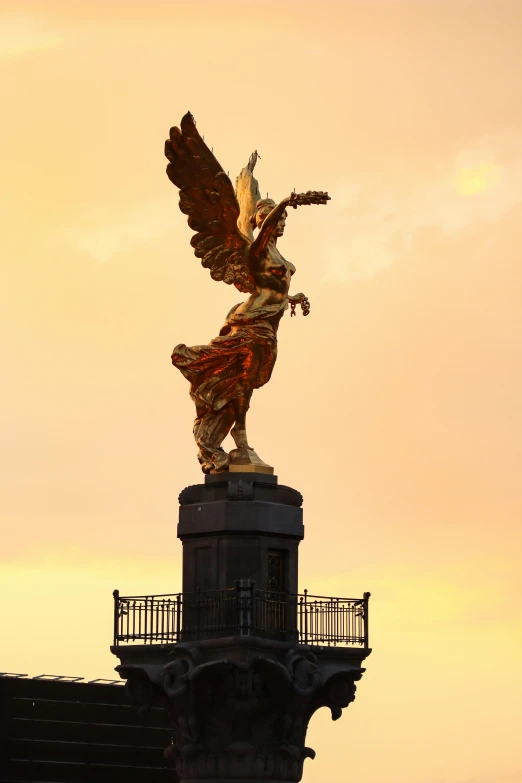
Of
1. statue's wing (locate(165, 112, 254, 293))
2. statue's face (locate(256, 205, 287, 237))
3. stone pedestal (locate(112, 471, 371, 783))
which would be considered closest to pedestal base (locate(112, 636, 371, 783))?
stone pedestal (locate(112, 471, 371, 783))

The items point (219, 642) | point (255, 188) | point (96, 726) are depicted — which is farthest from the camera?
point (96, 726)

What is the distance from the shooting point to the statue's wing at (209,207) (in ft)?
230

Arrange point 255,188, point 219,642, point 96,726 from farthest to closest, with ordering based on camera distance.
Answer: point 96,726
point 255,188
point 219,642

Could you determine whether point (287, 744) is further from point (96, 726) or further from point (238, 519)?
point (96, 726)

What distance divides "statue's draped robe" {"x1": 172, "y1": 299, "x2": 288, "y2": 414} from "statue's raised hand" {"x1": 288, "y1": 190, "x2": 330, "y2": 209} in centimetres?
272

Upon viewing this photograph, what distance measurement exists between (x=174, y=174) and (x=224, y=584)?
1003 centimetres

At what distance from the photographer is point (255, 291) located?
70688mm

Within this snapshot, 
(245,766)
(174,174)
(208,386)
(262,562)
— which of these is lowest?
(245,766)

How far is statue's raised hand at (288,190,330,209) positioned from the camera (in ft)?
226

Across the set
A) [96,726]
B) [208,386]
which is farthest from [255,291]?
[96,726]

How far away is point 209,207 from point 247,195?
1311mm

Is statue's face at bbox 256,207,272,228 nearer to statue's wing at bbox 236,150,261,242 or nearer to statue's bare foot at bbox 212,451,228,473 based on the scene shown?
statue's wing at bbox 236,150,261,242

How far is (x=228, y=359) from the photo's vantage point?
70.1 m

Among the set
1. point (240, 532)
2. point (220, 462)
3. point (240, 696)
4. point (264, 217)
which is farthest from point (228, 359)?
point (240, 696)
